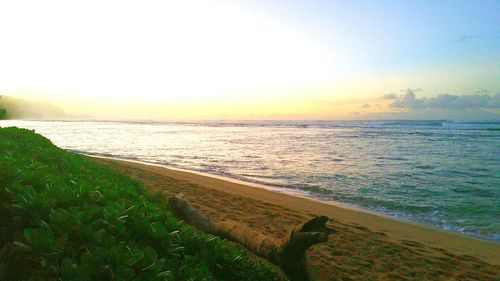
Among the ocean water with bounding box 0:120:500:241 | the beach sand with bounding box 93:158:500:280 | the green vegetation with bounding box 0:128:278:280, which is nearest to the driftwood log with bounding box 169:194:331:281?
the green vegetation with bounding box 0:128:278:280

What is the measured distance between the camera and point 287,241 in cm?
355

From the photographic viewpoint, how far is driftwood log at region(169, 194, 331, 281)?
321 centimetres

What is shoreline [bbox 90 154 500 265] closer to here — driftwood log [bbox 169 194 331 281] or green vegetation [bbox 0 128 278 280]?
driftwood log [bbox 169 194 331 281]

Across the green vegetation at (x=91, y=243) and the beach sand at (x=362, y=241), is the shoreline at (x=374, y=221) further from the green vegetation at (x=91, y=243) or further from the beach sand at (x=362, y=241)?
the green vegetation at (x=91, y=243)

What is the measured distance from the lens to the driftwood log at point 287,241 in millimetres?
3207

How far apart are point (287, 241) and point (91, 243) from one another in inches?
83.5

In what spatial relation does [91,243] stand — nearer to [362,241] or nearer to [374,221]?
[362,241]

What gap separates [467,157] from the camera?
1906 cm

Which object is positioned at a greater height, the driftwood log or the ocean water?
the driftwood log

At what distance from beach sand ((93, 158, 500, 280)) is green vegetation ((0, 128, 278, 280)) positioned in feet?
9.47

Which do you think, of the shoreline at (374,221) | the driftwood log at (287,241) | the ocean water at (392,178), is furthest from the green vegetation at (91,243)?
the ocean water at (392,178)

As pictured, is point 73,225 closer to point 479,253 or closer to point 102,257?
point 102,257

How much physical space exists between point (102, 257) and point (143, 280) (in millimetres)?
243

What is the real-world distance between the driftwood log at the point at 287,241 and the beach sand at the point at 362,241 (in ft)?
3.71
